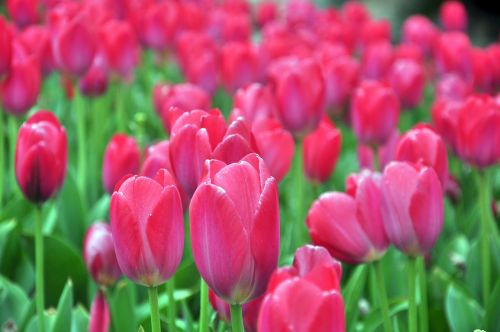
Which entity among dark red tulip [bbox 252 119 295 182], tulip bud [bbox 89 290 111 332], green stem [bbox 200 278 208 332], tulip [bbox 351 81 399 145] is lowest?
tulip bud [bbox 89 290 111 332]

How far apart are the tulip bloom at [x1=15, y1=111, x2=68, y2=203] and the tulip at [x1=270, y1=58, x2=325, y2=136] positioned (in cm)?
49

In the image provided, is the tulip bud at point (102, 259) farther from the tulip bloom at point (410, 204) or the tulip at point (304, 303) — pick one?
the tulip at point (304, 303)

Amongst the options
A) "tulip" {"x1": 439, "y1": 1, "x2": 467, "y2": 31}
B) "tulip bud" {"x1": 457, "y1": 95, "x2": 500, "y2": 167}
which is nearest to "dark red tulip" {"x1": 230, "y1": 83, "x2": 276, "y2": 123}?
"tulip bud" {"x1": 457, "y1": 95, "x2": 500, "y2": 167}

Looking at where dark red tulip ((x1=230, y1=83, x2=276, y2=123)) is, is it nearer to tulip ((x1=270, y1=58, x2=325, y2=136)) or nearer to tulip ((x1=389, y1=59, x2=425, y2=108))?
tulip ((x1=270, y1=58, x2=325, y2=136))

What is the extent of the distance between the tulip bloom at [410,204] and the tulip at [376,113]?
2.30ft

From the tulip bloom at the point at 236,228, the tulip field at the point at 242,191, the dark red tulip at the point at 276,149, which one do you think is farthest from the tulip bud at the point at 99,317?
the tulip bloom at the point at 236,228

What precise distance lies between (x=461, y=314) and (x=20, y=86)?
40.4 inches

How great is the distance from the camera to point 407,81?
2498 millimetres

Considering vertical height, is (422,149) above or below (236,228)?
below

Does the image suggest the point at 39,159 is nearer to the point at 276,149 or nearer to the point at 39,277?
the point at 39,277

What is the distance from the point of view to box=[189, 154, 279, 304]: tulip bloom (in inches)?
33.7

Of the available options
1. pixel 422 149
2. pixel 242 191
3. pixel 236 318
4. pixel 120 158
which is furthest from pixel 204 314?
pixel 120 158

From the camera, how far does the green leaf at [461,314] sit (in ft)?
4.98

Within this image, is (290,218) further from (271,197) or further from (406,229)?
(271,197)
